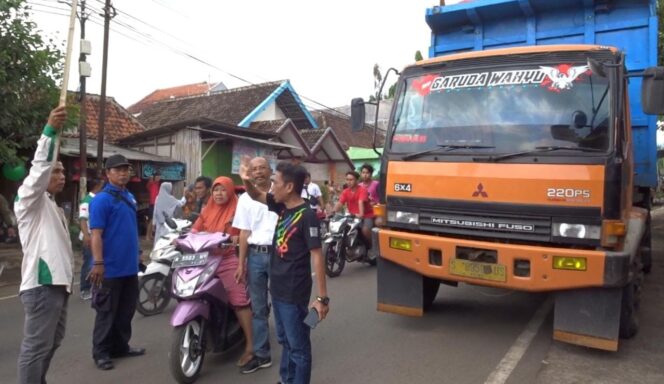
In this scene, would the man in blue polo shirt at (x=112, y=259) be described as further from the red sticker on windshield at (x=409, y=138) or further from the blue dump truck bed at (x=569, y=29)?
the blue dump truck bed at (x=569, y=29)

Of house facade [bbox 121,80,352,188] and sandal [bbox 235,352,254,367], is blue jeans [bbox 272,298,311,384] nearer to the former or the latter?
sandal [bbox 235,352,254,367]

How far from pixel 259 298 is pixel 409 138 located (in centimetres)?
198

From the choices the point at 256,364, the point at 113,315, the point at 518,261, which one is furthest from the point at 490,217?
the point at 113,315

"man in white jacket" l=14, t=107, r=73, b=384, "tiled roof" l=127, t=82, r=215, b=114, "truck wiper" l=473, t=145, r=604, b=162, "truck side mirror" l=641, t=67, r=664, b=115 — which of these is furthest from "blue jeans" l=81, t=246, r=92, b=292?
"tiled roof" l=127, t=82, r=215, b=114

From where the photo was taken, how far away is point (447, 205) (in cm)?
445

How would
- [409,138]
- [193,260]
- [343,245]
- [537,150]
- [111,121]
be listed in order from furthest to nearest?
[111,121] < [343,245] < [409,138] < [537,150] < [193,260]

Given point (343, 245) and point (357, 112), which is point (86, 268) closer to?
point (343, 245)

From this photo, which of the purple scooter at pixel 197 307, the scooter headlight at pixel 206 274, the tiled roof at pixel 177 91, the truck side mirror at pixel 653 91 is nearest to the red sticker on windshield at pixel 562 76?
the truck side mirror at pixel 653 91

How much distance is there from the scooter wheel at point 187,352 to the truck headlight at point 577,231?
2.82 m

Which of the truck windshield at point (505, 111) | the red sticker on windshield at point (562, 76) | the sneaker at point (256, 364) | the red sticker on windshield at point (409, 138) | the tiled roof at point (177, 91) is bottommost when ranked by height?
the sneaker at point (256, 364)

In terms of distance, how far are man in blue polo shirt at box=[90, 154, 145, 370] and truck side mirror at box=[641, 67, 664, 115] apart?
4.17 metres

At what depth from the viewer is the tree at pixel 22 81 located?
728 cm

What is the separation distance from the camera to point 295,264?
3.25 metres

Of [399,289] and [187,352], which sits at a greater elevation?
[399,289]
